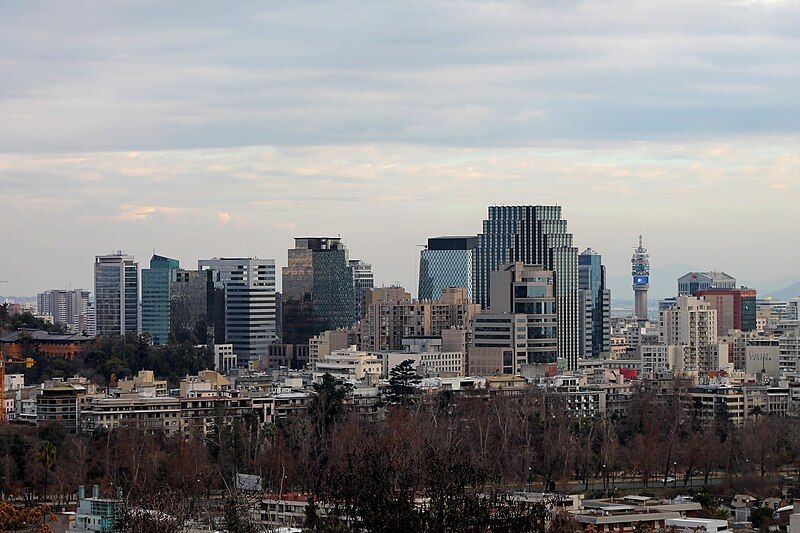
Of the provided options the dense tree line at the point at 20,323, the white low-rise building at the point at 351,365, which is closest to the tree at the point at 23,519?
the white low-rise building at the point at 351,365

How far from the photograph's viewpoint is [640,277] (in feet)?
556

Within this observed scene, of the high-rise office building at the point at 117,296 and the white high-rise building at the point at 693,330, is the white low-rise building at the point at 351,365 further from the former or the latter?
the high-rise office building at the point at 117,296

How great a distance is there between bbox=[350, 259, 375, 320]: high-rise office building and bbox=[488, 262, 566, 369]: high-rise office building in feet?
113

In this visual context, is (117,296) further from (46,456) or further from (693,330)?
(46,456)

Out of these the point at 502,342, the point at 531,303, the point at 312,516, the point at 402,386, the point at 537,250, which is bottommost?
the point at 312,516

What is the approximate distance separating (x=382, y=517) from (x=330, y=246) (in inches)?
3673

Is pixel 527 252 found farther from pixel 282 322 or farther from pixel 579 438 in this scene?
pixel 579 438

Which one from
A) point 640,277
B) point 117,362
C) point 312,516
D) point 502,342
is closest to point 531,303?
point 502,342

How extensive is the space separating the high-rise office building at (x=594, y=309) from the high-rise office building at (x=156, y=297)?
90.9 feet

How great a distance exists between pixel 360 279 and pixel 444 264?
5955 millimetres

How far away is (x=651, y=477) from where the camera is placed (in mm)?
63594

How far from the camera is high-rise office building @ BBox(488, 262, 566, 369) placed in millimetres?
93750

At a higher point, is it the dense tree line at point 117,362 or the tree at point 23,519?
the dense tree line at point 117,362

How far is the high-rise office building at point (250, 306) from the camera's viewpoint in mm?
121981
